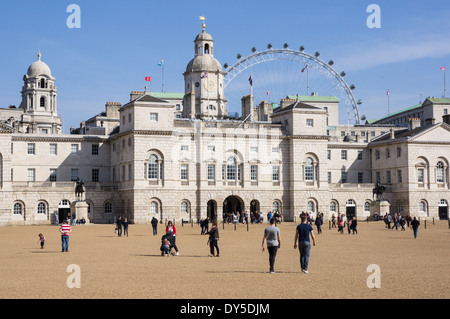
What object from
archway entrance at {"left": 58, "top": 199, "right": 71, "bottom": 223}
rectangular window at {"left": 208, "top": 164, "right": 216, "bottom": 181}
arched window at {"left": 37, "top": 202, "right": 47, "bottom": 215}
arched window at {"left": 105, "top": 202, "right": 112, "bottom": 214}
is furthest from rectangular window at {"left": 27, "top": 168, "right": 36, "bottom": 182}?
rectangular window at {"left": 208, "top": 164, "right": 216, "bottom": 181}

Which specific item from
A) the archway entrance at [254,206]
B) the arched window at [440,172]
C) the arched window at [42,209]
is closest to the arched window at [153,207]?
the arched window at [42,209]

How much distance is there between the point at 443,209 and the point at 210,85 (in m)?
37.9

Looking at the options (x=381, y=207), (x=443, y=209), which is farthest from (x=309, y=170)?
(x=443, y=209)

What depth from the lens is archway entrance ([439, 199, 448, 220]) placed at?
294 ft

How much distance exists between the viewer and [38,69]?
126375mm

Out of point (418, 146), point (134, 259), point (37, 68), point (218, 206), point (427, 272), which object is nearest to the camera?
point (427, 272)

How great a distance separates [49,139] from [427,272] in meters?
64.2

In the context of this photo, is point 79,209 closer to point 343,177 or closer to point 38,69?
point 343,177

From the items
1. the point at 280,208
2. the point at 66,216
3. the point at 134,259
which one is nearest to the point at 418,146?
the point at 280,208

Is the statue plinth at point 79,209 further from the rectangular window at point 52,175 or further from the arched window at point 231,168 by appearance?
the arched window at point 231,168

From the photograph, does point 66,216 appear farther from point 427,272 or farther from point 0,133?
point 427,272
